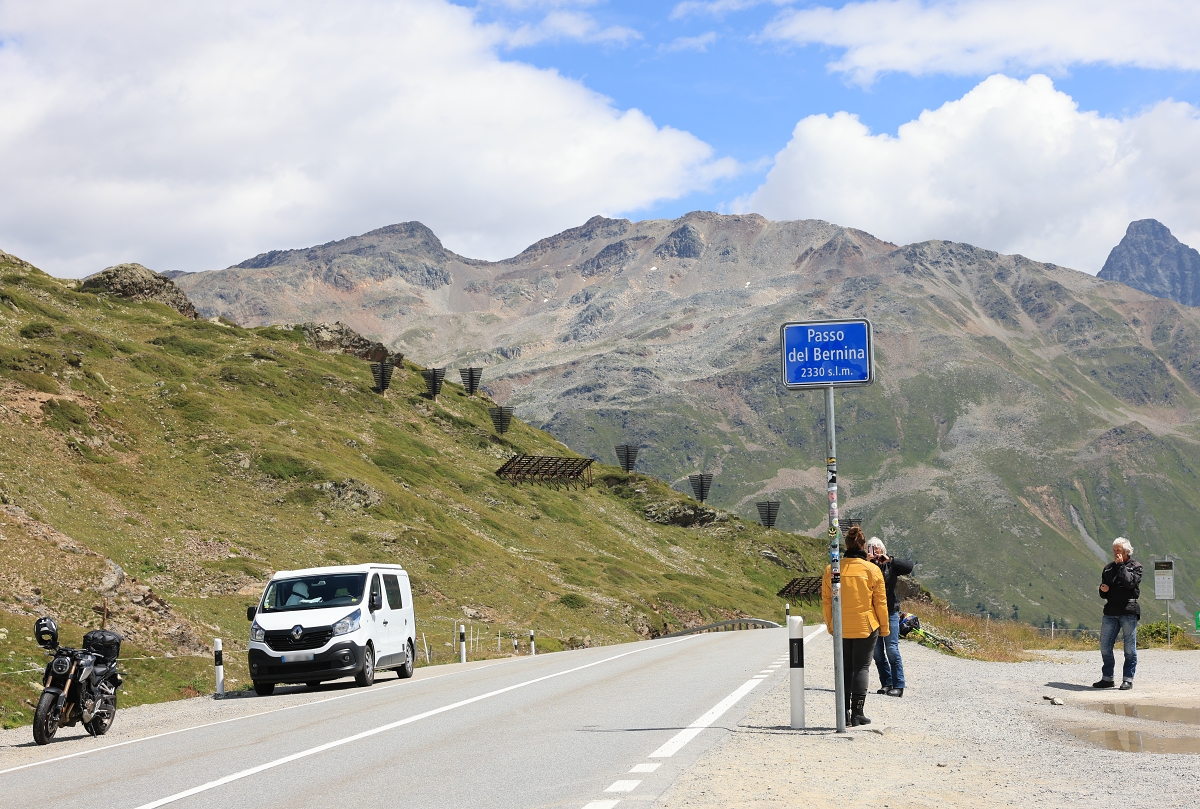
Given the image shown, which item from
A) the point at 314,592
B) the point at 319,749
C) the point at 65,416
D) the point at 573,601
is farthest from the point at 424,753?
the point at 573,601

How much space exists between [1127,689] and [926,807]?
11.3 m

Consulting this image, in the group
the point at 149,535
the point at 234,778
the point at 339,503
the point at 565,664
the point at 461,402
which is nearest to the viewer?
the point at 234,778

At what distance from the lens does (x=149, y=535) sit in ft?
138

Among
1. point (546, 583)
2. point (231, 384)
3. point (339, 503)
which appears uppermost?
point (231, 384)

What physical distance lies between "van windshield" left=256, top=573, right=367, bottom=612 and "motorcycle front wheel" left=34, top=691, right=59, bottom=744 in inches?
291

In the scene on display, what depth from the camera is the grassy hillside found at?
2670 cm

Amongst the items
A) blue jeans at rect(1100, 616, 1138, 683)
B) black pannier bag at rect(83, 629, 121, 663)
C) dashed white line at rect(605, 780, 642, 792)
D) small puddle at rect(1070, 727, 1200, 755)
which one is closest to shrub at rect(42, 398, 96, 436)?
black pannier bag at rect(83, 629, 121, 663)

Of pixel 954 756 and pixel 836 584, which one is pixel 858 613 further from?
pixel 954 756

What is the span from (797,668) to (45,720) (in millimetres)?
9822

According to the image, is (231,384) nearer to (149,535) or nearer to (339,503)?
(339,503)

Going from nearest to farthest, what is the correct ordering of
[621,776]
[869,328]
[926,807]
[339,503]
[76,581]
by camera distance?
[926,807]
[621,776]
[869,328]
[76,581]
[339,503]

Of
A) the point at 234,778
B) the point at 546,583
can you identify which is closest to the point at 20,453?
the point at 546,583

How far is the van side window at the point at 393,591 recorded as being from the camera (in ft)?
78.4

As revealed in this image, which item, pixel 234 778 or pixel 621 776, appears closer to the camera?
pixel 621 776
